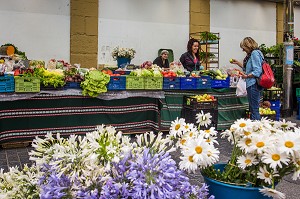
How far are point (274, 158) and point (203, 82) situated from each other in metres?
5.65

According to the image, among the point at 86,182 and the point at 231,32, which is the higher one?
the point at 231,32

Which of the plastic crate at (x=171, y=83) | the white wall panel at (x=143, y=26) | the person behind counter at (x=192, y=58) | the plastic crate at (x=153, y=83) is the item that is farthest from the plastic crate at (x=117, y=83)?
the white wall panel at (x=143, y=26)

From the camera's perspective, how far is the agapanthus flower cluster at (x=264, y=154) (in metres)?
1.26

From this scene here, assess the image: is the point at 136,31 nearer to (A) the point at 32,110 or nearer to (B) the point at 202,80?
(B) the point at 202,80

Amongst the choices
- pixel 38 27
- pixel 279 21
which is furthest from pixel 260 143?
pixel 279 21

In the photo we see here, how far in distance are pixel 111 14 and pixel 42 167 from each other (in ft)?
30.3

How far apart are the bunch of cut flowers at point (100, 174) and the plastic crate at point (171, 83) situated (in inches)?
206

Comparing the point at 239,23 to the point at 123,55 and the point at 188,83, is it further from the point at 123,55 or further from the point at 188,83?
the point at 188,83

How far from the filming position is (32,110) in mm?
5480

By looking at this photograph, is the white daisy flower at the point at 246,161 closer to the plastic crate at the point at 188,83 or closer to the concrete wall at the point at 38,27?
the plastic crate at the point at 188,83

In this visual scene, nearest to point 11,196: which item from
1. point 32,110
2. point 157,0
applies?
point 32,110

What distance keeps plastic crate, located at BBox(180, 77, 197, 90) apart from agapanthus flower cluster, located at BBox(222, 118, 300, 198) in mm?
5029

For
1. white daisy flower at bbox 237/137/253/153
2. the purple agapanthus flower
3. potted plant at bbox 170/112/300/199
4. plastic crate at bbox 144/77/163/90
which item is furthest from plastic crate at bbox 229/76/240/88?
the purple agapanthus flower

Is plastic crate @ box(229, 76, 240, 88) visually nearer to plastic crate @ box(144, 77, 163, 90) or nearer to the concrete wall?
plastic crate @ box(144, 77, 163, 90)
